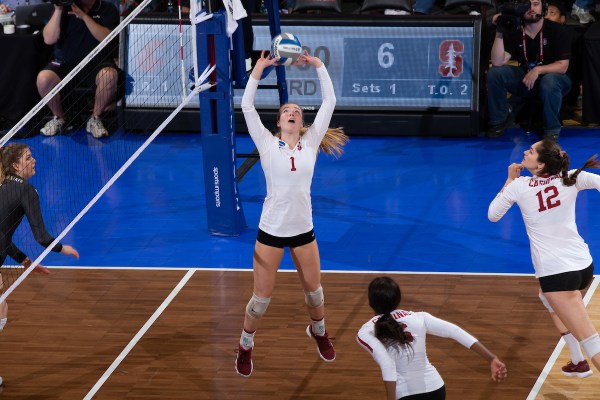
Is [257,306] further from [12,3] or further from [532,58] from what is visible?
[12,3]

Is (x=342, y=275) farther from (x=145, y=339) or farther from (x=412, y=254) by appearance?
(x=145, y=339)

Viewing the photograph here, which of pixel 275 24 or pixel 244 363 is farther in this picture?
pixel 275 24

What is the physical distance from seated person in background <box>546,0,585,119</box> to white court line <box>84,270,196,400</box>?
6.76 meters

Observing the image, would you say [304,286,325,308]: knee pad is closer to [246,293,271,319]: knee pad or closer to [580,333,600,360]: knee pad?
[246,293,271,319]: knee pad

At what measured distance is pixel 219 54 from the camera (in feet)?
34.6

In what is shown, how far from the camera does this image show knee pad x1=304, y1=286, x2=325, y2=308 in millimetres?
7758

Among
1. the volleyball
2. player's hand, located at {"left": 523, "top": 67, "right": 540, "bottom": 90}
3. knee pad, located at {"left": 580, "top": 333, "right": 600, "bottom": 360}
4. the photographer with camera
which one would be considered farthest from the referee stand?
knee pad, located at {"left": 580, "top": 333, "right": 600, "bottom": 360}

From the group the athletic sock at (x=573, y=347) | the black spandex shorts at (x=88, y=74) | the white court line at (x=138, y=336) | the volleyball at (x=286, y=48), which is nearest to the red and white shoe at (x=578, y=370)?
the athletic sock at (x=573, y=347)

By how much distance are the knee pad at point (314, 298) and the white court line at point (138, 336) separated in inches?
63.5

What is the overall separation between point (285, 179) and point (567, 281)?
2118 millimetres

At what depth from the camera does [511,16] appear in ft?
43.3

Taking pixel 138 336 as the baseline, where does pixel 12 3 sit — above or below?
above

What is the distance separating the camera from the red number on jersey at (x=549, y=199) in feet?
23.1

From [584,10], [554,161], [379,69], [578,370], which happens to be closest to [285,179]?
[554,161]
